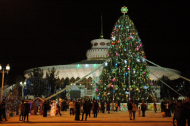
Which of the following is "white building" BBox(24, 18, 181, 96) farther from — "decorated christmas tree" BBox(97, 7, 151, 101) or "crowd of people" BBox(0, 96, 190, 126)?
"decorated christmas tree" BBox(97, 7, 151, 101)

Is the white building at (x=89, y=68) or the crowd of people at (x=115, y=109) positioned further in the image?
the white building at (x=89, y=68)

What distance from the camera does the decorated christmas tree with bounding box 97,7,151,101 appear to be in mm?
23844

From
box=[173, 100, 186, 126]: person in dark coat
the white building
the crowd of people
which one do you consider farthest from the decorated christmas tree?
the white building

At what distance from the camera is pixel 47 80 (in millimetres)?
43406

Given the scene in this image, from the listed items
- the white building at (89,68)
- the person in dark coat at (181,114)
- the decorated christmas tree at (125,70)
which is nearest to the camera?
the person in dark coat at (181,114)

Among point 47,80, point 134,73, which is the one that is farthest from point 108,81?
point 47,80

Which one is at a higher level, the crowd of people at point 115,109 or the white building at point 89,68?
the white building at point 89,68

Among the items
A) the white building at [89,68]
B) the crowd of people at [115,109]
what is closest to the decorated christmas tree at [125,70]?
the crowd of people at [115,109]

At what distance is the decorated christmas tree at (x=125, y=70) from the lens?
23844 mm

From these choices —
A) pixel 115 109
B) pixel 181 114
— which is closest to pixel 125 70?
pixel 115 109

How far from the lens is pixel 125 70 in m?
24.2

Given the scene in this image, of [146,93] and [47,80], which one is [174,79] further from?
[146,93]

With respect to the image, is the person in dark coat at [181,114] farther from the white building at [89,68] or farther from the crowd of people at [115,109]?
the white building at [89,68]

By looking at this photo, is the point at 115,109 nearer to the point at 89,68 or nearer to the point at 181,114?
the point at 181,114
